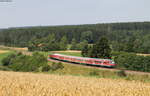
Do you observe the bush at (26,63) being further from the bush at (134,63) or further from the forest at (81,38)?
the forest at (81,38)

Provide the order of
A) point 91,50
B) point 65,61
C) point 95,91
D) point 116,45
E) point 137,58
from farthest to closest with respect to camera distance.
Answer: point 116,45 < point 91,50 < point 65,61 < point 137,58 < point 95,91

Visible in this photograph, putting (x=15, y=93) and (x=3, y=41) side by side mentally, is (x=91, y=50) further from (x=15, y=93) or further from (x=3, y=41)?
(x=3, y=41)

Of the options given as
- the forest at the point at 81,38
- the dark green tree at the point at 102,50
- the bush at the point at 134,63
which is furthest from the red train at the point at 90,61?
the forest at the point at 81,38

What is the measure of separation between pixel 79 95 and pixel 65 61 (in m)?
60.3

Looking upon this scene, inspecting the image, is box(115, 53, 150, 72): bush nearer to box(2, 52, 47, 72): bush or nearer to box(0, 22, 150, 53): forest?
box(2, 52, 47, 72): bush

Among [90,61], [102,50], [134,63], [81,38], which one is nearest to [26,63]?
[90,61]

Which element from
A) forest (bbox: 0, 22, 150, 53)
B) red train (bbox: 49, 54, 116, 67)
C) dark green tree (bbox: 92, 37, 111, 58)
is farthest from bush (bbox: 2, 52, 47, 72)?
forest (bbox: 0, 22, 150, 53)

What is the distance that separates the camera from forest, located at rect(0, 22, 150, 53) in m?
104

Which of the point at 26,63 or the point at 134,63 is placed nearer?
the point at 134,63

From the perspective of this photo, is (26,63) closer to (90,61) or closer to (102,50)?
(90,61)

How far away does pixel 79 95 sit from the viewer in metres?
7.67

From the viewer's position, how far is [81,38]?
5886 inches

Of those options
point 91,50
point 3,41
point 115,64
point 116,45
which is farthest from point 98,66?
point 3,41

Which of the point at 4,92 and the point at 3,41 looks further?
the point at 3,41
